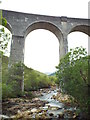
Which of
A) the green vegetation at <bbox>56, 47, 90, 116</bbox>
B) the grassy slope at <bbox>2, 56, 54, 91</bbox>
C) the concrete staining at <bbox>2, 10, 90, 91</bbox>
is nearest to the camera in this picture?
the green vegetation at <bbox>56, 47, 90, 116</bbox>

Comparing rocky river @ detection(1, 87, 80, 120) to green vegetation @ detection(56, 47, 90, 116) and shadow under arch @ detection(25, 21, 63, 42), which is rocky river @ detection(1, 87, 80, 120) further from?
shadow under arch @ detection(25, 21, 63, 42)

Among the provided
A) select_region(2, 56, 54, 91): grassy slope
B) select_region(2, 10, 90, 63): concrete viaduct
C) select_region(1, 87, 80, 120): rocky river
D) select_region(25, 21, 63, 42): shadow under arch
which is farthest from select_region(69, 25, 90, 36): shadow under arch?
select_region(1, 87, 80, 120): rocky river

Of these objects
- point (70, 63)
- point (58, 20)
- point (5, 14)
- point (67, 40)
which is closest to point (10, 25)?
point (5, 14)

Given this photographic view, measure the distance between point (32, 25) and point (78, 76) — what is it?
8.04m

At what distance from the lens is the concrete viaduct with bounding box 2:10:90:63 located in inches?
386

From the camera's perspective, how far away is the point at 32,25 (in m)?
10.8

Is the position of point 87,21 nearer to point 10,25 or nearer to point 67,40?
point 67,40

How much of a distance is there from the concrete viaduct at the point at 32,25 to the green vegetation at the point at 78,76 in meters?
5.96

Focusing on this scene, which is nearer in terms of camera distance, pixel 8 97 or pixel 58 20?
pixel 8 97

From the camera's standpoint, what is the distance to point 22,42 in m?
10.0

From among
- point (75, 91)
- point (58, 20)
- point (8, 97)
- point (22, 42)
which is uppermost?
point (58, 20)

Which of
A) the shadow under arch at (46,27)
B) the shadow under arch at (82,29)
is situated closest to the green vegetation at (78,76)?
the shadow under arch at (46,27)

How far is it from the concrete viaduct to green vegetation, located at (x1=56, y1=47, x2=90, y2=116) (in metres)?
5.96

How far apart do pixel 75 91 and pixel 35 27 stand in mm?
8616
